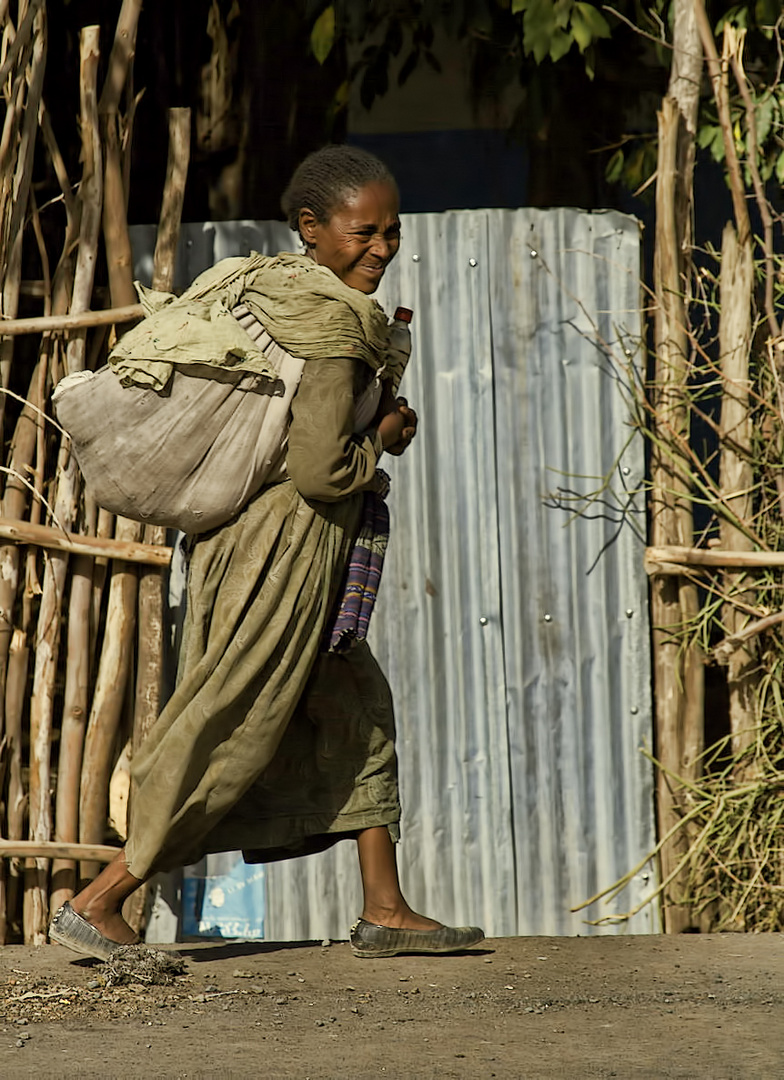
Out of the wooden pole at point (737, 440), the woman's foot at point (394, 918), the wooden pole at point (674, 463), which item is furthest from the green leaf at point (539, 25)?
the woman's foot at point (394, 918)

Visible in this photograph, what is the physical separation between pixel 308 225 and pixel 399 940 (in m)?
1.67

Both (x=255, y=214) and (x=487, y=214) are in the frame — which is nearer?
(x=487, y=214)

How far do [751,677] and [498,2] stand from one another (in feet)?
7.39

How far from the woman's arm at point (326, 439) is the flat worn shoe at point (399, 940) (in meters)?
1.02

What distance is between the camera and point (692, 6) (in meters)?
4.29

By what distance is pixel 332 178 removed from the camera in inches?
131

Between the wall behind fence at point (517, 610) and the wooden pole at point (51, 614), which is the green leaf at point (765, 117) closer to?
the wall behind fence at point (517, 610)

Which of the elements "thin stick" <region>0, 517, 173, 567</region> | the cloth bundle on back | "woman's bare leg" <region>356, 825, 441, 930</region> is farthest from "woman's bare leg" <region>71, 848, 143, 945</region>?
"thin stick" <region>0, 517, 173, 567</region>

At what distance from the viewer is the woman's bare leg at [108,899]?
10.7ft

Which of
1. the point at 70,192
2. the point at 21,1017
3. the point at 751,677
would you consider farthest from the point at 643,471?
the point at 21,1017

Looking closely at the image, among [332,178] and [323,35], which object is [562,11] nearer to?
[323,35]

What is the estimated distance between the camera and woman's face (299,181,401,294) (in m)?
3.33

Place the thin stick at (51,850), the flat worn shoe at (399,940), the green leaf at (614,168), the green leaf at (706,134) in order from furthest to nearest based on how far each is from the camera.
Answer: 1. the green leaf at (614,168)
2. the green leaf at (706,134)
3. the thin stick at (51,850)
4. the flat worn shoe at (399,940)

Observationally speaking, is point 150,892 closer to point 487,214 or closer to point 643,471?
point 643,471
